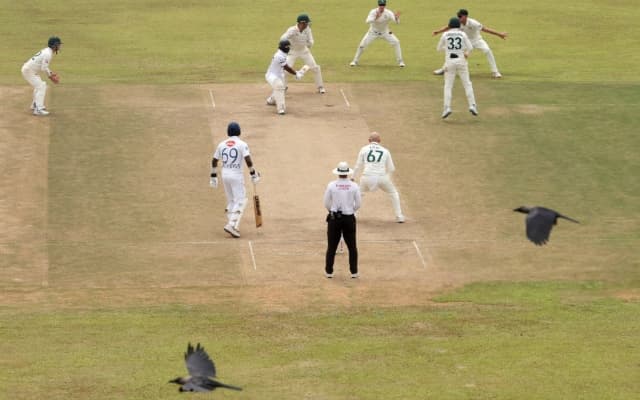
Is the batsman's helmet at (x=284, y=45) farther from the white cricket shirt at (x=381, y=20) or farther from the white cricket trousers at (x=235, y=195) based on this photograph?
the white cricket trousers at (x=235, y=195)

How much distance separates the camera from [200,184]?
108ft

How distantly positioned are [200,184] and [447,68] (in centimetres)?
827

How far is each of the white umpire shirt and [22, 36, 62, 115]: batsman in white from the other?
12.1 m

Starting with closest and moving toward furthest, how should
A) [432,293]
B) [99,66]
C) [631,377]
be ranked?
1. [631,377]
2. [432,293]
3. [99,66]

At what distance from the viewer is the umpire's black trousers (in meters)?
26.7

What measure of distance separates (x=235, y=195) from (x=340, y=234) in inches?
126

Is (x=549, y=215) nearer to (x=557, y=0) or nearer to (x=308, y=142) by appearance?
(x=308, y=142)

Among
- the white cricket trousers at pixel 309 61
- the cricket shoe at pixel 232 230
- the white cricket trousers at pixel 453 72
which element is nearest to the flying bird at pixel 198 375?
the cricket shoe at pixel 232 230

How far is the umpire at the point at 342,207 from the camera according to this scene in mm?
26625

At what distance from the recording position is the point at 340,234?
27109mm

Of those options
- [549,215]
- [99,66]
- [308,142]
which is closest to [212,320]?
[549,215]

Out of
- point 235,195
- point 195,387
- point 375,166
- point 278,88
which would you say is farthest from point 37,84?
point 195,387

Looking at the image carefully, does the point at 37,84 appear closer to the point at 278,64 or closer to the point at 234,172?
the point at 278,64

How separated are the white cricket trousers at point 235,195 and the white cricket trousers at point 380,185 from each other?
257 centimetres
